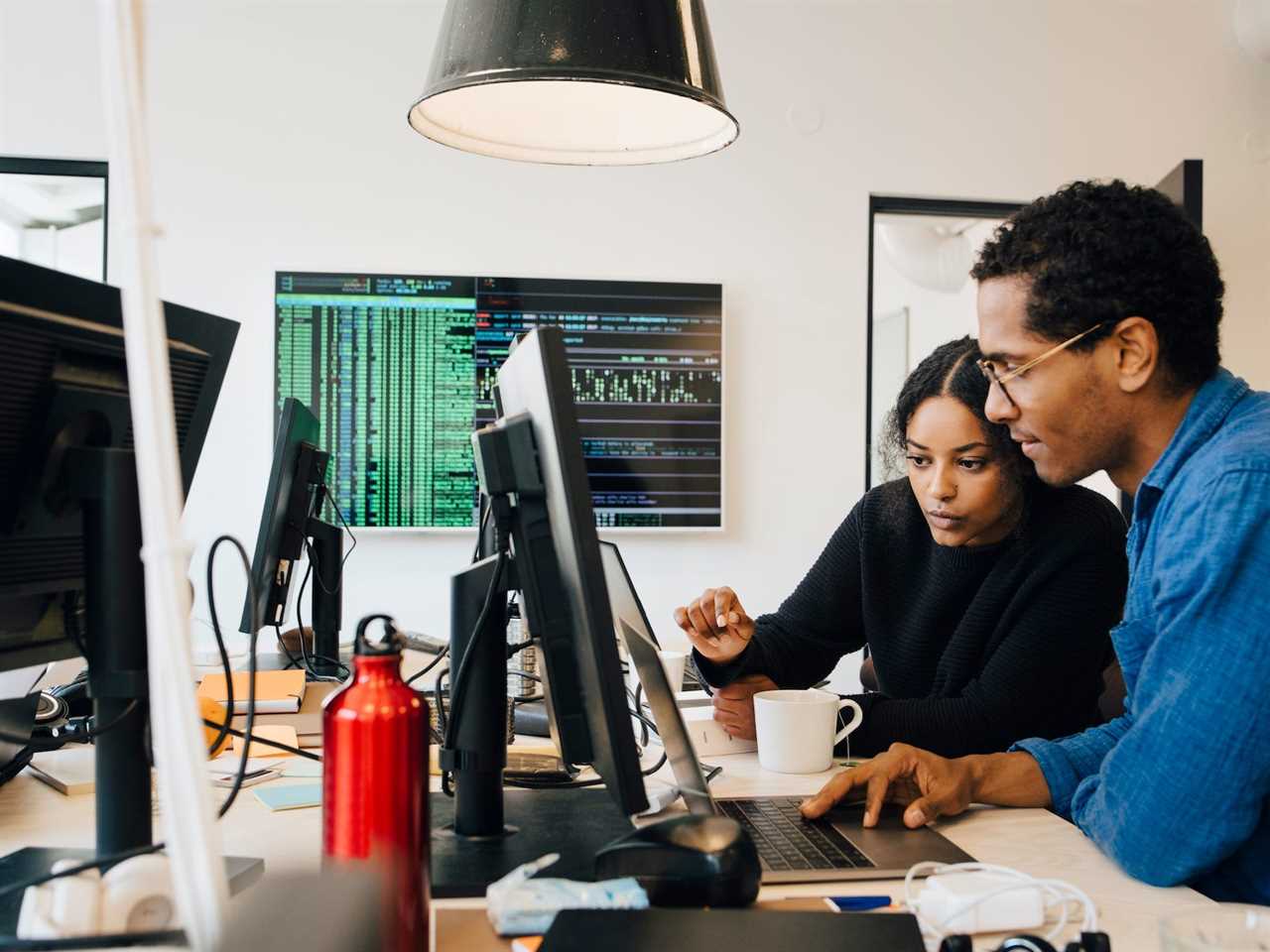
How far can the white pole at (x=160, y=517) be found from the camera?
0.57 metres

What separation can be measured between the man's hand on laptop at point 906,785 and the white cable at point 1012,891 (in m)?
0.20

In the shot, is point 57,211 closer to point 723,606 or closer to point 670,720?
point 723,606

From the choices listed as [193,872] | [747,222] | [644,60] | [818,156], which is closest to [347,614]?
[747,222]

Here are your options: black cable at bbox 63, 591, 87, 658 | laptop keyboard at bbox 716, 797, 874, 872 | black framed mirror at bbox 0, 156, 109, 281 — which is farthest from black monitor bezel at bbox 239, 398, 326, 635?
black framed mirror at bbox 0, 156, 109, 281

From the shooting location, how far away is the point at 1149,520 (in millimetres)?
1299

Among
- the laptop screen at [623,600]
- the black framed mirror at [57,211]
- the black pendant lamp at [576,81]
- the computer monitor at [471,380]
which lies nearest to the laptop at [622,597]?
the laptop screen at [623,600]

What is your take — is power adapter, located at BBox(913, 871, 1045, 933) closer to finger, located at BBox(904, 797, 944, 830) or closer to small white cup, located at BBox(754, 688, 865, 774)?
finger, located at BBox(904, 797, 944, 830)

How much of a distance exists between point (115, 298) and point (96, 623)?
0.29 m

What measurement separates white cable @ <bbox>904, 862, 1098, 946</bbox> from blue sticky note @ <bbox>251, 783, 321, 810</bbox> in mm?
653

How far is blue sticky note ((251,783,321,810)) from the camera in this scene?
1236 mm

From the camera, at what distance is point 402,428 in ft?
11.6

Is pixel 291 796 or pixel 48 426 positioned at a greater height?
pixel 48 426

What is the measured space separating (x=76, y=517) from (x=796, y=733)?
84 centimetres

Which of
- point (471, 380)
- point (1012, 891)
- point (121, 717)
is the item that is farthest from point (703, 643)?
point (471, 380)
